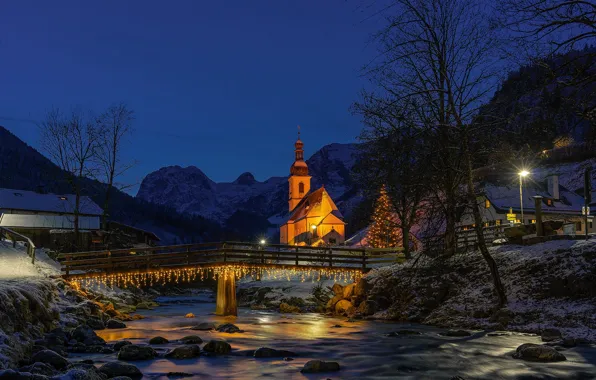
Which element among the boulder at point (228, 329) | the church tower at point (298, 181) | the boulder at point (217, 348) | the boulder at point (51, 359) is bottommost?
the boulder at point (228, 329)

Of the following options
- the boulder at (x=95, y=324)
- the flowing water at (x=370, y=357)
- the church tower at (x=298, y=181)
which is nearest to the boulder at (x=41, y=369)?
the flowing water at (x=370, y=357)

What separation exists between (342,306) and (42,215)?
141ft

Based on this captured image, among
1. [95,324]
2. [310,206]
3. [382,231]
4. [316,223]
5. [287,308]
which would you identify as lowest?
[287,308]

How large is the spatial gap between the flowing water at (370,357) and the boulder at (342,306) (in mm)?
6194

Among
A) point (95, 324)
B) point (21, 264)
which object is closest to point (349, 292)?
point (95, 324)

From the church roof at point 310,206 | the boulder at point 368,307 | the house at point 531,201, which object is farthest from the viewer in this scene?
the church roof at point 310,206

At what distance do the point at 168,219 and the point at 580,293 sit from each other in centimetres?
18086

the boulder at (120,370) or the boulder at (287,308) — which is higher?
the boulder at (120,370)

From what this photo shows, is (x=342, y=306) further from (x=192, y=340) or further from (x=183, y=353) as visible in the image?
(x=183, y=353)

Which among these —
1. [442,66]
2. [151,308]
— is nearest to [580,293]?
[442,66]

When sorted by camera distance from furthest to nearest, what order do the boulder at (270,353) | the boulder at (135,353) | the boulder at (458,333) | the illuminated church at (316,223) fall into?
the illuminated church at (316,223)
the boulder at (458,333)
the boulder at (270,353)
the boulder at (135,353)

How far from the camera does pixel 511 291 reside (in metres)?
21.4

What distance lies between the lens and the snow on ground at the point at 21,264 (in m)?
26.1

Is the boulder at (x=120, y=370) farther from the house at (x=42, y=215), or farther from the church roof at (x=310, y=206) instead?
the church roof at (x=310, y=206)
